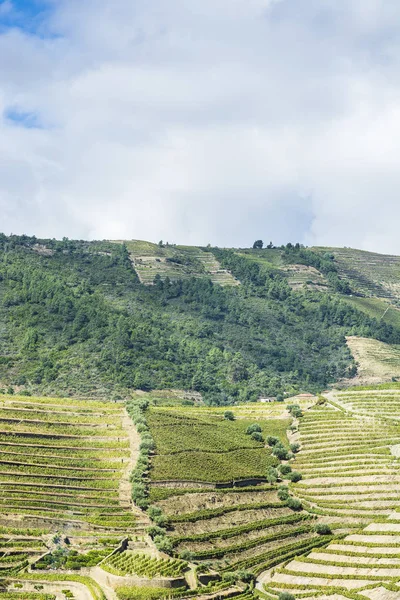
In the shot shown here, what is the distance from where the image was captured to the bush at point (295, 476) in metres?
132

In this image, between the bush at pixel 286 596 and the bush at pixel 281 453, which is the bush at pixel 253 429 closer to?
the bush at pixel 281 453

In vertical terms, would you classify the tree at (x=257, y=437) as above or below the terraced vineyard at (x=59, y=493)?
above

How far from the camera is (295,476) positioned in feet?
433

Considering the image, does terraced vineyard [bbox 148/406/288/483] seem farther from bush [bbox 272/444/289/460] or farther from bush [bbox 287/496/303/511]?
bush [bbox 287/496/303/511]

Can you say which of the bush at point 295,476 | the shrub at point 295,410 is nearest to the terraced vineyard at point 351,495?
the bush at point 295,476

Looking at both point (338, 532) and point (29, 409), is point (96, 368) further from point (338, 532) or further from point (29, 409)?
point (338, 532)

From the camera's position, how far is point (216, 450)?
442ft

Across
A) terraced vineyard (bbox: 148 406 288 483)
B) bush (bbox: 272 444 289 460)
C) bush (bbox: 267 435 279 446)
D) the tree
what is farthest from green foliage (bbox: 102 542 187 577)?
the tree

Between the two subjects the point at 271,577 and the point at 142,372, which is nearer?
the point at 271,577

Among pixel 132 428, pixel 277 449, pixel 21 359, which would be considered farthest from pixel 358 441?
pixel 21 359

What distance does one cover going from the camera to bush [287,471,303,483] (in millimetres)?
132125

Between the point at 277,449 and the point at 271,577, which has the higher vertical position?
the point at 277,449

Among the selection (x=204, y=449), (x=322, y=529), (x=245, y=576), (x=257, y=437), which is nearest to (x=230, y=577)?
(x=245, y=576)

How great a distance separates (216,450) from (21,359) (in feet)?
224
